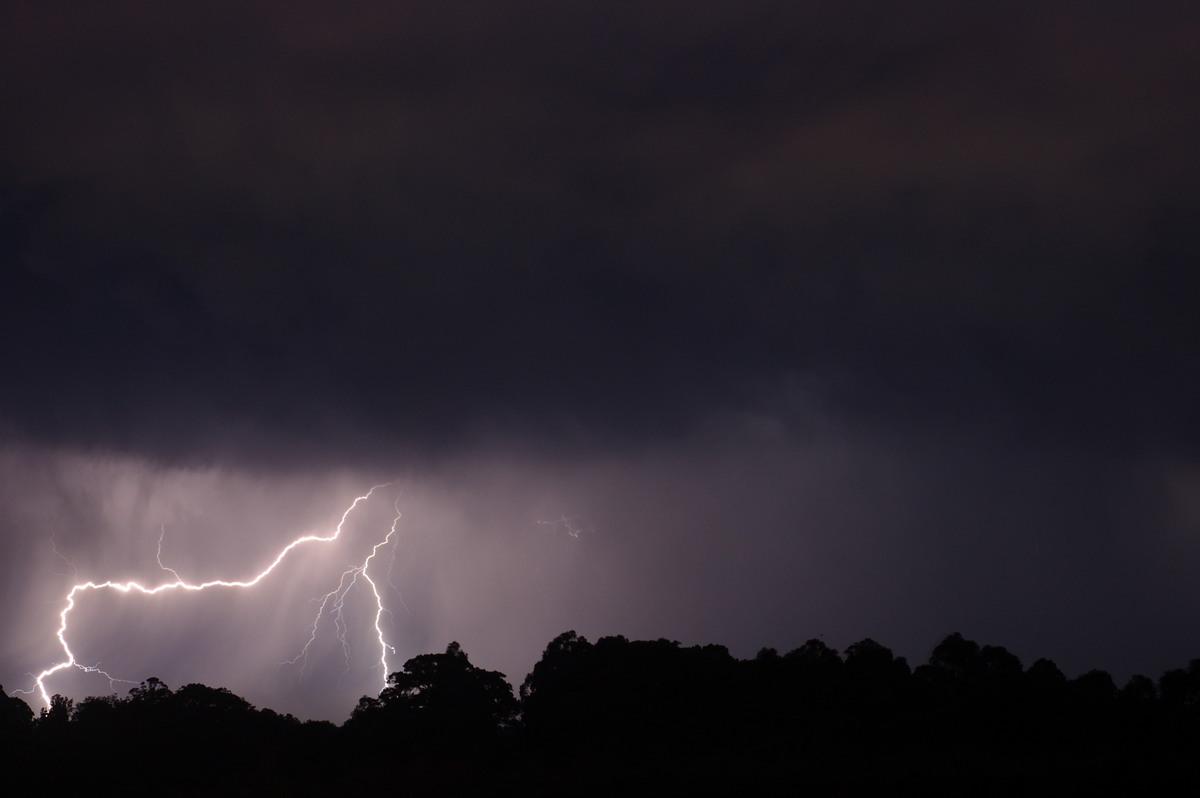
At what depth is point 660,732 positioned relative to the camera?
31359mm

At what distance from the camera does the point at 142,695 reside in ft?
127

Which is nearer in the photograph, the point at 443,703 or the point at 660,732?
the point at 660,732

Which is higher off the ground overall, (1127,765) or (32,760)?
(32,760)

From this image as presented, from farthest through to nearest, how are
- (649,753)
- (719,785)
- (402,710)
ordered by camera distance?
(402,710) → (649,753) → (719,785)

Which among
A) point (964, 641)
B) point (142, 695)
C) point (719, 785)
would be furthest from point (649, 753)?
point (142, 695)

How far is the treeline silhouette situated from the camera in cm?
2367

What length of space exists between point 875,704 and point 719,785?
13.4 metres

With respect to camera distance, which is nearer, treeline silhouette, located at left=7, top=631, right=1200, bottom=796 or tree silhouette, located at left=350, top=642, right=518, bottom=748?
treeline silhouette, located at left=7, top=631, right=1200, bottom=796

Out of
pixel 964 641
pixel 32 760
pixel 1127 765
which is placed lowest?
pixel 1127 765

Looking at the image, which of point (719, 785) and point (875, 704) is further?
→ point (875, 704)

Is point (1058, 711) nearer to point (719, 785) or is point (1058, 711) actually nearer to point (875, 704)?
point (875, 704)

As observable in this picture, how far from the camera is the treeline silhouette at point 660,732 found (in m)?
23.7

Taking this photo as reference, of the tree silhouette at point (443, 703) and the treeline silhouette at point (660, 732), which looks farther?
the tree silhouette at point (443, 703)

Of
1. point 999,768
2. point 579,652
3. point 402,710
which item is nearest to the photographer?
point 999,768
